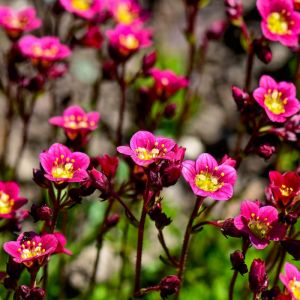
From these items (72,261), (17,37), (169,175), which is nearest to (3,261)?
(72,261)

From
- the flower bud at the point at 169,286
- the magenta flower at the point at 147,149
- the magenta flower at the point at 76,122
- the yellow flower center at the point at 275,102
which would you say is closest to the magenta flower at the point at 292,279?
the flower bud at the point at 169,286

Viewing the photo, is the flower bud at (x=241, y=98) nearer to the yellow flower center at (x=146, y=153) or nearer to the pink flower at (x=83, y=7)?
the yellow flower center at (x=146, y=153)

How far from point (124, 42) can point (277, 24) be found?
2.57ft

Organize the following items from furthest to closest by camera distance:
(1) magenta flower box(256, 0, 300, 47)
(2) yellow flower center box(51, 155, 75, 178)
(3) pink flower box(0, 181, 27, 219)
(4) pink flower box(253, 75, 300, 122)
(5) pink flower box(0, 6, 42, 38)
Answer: (5) pink flower box(0, 6, 42, 38) → (1) magenta flower box(256, 0, 300, 47) → (3) pink flower box(0, 181, 27, 219) → (4) pink flower box(253, 75, 300, 122) → (2) yellow flower center box(51, 155, 75, 178)

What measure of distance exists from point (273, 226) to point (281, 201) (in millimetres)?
124

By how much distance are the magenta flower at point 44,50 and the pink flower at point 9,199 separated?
2.61 ft

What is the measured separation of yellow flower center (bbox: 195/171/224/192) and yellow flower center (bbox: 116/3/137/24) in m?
1.86

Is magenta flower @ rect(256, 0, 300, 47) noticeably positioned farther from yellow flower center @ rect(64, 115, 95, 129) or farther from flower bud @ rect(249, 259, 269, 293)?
flower bud @ rect(249, 259, 269, 293)

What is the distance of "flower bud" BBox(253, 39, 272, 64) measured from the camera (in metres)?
3.16

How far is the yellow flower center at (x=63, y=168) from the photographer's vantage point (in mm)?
2594

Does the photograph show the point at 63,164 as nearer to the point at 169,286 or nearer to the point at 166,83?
the point at 169,286

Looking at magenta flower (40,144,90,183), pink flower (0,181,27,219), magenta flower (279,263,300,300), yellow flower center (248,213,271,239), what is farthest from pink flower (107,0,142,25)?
magenta flower (279,263,300,300)

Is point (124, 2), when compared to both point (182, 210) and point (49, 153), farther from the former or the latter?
point (49, 153)

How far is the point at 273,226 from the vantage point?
101 inches
